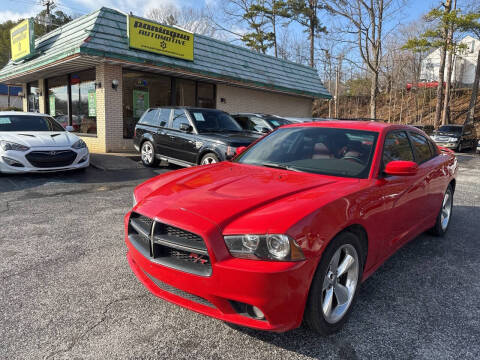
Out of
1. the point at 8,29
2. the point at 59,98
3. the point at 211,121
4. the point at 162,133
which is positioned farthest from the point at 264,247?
the point at 8,29

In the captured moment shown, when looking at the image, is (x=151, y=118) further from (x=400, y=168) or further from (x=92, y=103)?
(x=400, y=168)

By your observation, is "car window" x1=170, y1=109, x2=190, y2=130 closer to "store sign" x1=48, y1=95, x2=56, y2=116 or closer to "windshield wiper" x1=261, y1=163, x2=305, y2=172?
"windshield wiper" x1=261, y1=163, x2=305, y2=172

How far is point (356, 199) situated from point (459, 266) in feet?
6.55

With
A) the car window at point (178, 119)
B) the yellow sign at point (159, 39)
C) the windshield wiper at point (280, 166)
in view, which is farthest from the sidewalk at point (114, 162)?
the windshield wiper at point (280, 166)

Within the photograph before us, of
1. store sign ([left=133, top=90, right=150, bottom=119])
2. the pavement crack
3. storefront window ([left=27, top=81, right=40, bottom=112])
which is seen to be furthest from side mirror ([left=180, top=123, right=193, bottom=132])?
storefront window ([left=27, top=81, right=40, bottom=112])

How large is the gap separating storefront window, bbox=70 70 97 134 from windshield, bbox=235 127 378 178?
10804 millimetres

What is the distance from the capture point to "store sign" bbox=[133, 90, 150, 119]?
43.6 feet

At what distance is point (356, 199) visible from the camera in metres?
2.52

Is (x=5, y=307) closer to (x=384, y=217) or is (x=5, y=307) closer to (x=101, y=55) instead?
(x=384, y=217)

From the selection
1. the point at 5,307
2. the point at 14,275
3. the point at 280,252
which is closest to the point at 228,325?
the point at 280,252

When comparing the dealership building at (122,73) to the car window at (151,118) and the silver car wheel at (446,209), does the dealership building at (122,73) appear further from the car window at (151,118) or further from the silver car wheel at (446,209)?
the silver car wheel at (446,209)

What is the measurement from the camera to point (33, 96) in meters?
17.6

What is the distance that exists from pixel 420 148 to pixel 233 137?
4711 mm

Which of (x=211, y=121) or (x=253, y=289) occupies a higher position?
(x=211, y=121)
